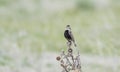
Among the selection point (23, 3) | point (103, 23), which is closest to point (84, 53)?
point (103, 23)

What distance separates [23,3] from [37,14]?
135 centimetres

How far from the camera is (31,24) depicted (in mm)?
12734

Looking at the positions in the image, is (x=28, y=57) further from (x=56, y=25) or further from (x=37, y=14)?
(x=37, y=14)

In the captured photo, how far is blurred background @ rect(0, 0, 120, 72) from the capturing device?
8461 mm

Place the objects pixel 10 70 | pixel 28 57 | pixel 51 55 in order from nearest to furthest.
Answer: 1. pixel 10 70
2. pixel 28 57
3. pixel 51 55

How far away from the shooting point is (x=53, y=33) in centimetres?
1179

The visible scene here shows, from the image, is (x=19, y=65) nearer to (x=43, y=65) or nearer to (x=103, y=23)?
(x=43, y=65)

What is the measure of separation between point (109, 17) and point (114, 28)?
1.40 metres

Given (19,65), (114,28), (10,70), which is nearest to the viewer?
(10,70)

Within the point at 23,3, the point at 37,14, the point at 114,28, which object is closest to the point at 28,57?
the point at 114,28

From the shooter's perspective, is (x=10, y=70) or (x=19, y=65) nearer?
(x=10, y=70)

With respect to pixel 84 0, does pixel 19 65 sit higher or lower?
lower

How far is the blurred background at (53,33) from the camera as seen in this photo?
333 inches

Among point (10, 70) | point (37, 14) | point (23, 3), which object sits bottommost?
point (10, 70)
